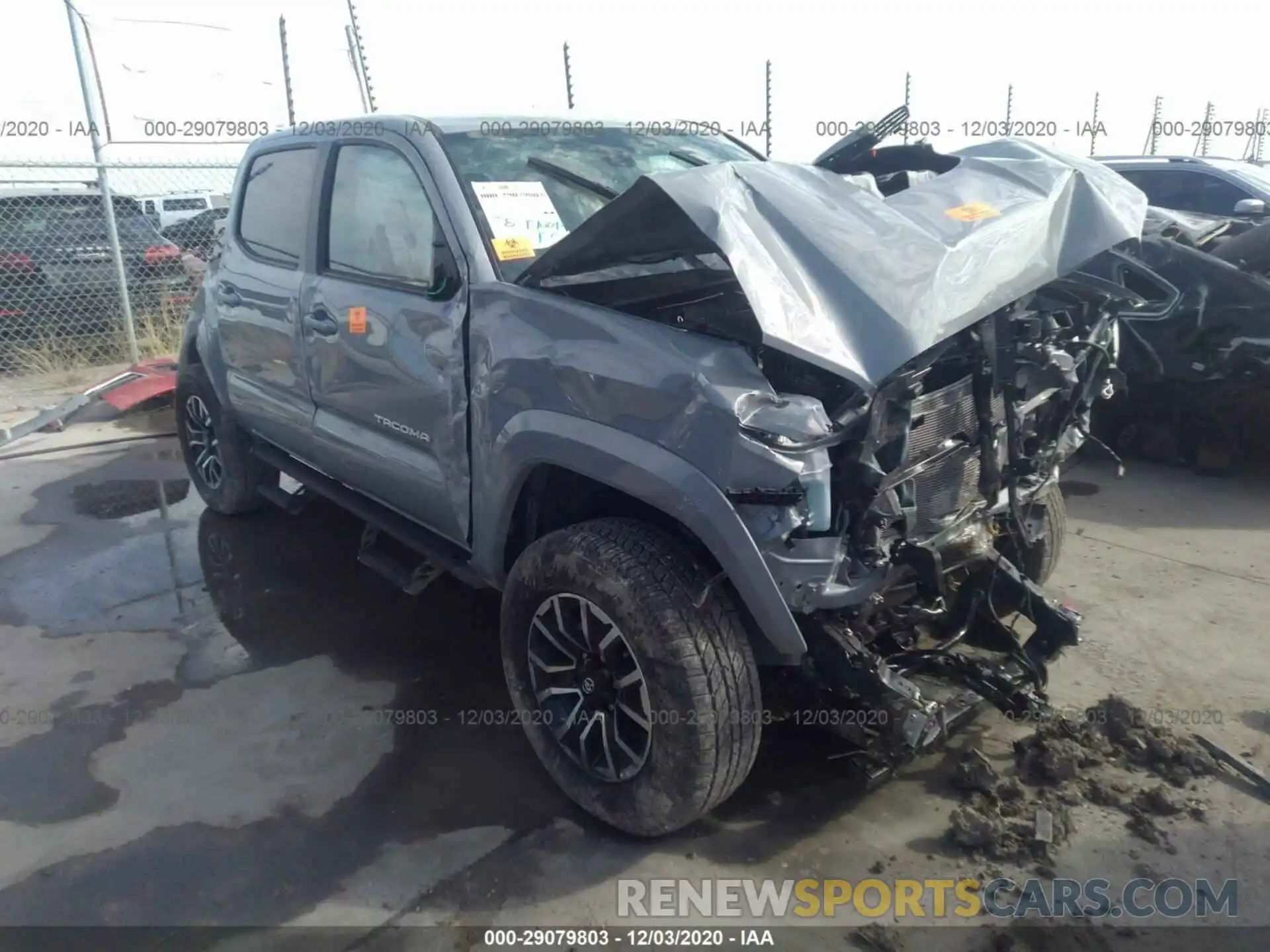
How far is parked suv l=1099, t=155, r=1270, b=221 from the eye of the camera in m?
7.43

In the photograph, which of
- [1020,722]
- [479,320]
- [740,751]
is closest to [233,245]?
[479,320]

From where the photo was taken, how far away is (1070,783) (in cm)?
294

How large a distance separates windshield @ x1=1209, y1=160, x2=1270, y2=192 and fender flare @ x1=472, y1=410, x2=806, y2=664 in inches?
279

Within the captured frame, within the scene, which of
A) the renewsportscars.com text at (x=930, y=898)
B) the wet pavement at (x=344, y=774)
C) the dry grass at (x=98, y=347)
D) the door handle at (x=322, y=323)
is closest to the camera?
the renewsportscars.com text at (x=930, y=898)

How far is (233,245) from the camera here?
4781 millimetres

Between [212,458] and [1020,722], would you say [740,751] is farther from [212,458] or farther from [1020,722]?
[212,458]

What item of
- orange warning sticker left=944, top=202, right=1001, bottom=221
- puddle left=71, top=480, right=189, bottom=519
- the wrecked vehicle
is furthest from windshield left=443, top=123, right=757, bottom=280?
puddle left=71, top=480, right=189, bottom=519

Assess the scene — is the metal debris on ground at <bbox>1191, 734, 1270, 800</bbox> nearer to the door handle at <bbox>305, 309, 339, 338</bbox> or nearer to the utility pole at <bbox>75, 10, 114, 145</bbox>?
the door handle at <bbox>305, 309, 339, 338</bbox>

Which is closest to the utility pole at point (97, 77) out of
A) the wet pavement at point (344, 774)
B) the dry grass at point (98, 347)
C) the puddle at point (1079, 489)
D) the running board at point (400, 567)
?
the dry grass at point (98, 347)

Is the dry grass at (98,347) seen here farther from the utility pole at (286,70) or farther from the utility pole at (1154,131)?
the utility pole at (1154,131)

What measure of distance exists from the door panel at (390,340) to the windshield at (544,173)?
19cm

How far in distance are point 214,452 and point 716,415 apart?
408cm

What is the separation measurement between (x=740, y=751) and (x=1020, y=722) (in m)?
1.13

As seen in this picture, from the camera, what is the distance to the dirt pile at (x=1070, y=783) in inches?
107
